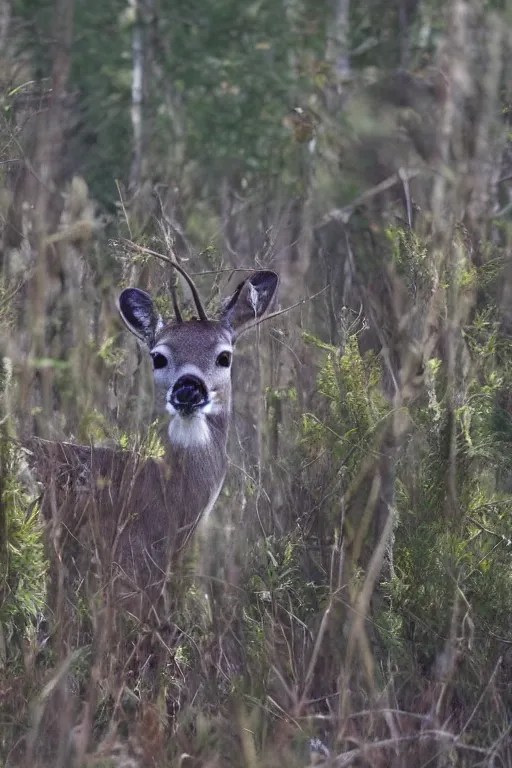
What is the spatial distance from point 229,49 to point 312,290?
11.2 metres

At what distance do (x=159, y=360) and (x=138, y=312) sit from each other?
0.91 feet

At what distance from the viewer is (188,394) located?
6254 millimetres

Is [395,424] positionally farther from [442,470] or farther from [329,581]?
[329,581]

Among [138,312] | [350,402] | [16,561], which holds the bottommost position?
[16,561]

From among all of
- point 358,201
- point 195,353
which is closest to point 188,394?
point 195,353

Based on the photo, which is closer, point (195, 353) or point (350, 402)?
point (350, 402)

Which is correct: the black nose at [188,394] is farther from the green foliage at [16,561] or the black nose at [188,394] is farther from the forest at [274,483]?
the green foliage at [16,561]

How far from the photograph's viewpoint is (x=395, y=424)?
525 centimetres

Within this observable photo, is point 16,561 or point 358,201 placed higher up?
point 358,201

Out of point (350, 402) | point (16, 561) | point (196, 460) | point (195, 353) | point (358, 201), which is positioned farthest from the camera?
point (358, 201)

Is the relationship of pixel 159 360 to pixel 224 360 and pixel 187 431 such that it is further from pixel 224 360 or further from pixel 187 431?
pixel 187 431

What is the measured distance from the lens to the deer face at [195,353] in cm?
634

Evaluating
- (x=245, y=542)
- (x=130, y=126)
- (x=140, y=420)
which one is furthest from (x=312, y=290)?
(x=130, y=126)

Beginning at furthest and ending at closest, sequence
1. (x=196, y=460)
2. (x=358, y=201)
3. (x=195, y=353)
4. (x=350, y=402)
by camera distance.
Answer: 1. (x=358, y=201)
2. (x=195, y=353)
3. (x=196, y=460)
4. (x=350, y=402)
